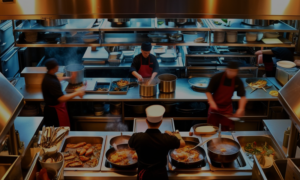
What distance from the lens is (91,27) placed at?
18.1ft

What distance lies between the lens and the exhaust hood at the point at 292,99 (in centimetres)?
249

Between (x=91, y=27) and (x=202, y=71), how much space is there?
6.62 ft

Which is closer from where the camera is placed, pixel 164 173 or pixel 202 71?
pixel 164 173

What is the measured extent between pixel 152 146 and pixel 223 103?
1808 mm

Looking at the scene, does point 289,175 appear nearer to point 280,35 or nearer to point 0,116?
point 0,116

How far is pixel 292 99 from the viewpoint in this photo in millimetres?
2637

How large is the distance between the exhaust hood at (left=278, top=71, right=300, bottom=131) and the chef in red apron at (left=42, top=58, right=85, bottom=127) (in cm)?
276

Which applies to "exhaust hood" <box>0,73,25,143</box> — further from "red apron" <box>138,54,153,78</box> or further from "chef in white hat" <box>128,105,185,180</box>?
"red apron" <box>138,54,153,78</box>

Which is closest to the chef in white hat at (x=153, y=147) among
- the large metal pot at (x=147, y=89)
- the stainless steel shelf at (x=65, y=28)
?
the large metal pot at (x=147, y=89)

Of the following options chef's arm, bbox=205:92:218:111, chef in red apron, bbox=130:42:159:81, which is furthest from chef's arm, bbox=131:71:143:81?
chef's arm, bbox=205:92:218:111

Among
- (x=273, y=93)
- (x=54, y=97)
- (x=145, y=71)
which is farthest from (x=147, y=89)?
(x=273, y=93)

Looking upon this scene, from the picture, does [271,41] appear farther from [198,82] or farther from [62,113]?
[62,113]

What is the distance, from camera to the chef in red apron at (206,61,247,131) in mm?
4379

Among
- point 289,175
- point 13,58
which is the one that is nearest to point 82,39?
point 13,58
